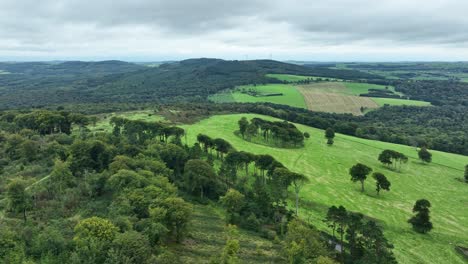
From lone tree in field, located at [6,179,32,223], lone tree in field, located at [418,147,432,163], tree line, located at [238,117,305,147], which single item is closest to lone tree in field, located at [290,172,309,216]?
tree line, located at [238,117,305,147]

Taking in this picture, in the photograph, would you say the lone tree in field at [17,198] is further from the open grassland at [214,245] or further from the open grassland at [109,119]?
the open grassland at [109,119]

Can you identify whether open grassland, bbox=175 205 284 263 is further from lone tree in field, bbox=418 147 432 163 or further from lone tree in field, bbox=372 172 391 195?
lone tree in field, bbox=418 147 432 163

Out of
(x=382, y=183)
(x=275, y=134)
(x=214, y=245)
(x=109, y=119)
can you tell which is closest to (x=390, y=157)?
(x=382, y=183)

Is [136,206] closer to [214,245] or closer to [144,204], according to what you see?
[144,204]

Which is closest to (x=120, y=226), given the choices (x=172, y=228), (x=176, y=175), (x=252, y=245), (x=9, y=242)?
(x=172, y=228)

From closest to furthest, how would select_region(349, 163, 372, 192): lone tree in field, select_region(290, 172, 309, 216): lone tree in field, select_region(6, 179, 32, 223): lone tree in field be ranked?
select_region(6, 179, 32, 223): lone tree in field < select_region(290, 172, 309, 216): lone tree in field < select_region(349, 163, 372, 192): lone tree in field
